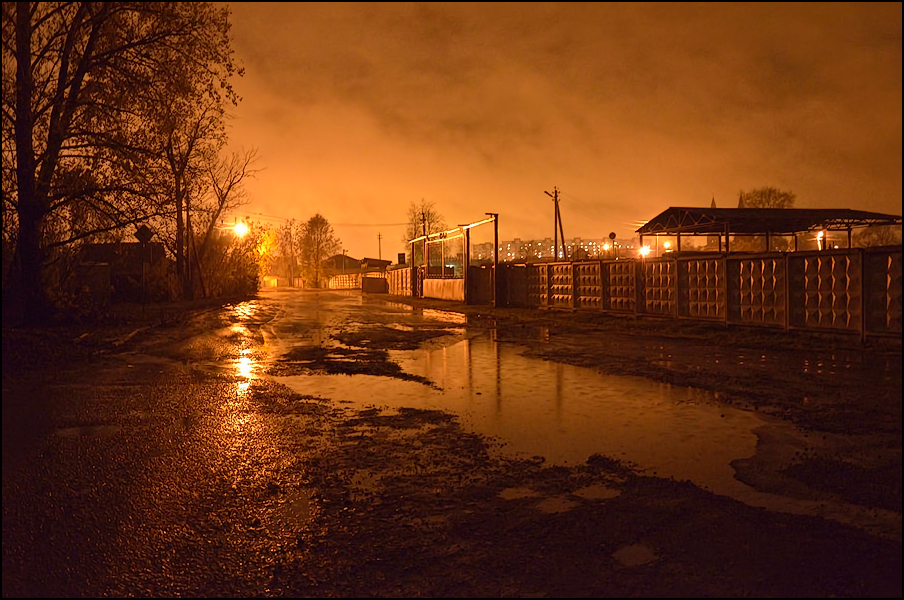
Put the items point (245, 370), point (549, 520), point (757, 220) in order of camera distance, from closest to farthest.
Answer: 1. point (549, 520)
2. point (245, 370)
3. point (757, 220)

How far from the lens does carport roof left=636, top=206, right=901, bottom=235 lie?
29.7 metres

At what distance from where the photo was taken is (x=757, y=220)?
99.3 ft

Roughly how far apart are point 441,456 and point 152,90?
16.3m

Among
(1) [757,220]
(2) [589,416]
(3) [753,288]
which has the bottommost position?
(2) [589,416]

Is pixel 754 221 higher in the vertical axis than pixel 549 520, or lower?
higher

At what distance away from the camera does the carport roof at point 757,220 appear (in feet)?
97.3

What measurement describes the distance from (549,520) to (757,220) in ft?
95.5

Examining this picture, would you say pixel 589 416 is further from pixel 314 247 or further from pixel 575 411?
pixel 314 247

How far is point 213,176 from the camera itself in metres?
43.4

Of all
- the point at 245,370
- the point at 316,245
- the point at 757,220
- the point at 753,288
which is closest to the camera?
the point at 245,370

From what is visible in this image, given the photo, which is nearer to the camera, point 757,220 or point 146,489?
point 146,489

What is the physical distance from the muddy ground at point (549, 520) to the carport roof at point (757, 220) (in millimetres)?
21686

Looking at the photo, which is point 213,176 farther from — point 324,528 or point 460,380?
point 324,528

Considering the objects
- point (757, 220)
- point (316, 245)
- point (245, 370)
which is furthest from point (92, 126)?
point (316, 245)
